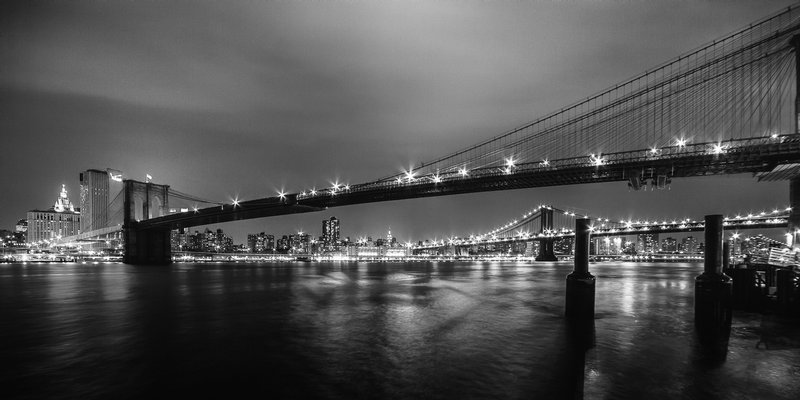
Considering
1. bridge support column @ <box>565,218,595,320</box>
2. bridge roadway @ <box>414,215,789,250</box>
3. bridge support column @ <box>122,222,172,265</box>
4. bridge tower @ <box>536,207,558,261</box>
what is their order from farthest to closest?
bridge tower @ <box>536,207,558,261</box> < bridge roadway @ <box>414,215,789,250</box> < bridge support column @ <box>122,222,172,265</box> < bridge support column @ <box>565,218,595,320</box>

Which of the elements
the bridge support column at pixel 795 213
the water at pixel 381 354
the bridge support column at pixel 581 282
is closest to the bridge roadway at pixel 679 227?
the bridge support column at pixel 795 213

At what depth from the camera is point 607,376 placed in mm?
8906

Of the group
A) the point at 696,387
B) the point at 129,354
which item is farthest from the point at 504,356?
the point at 129,354

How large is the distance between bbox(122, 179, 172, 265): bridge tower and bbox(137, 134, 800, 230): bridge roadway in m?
1.86

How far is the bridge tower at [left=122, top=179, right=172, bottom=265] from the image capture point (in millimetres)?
58531

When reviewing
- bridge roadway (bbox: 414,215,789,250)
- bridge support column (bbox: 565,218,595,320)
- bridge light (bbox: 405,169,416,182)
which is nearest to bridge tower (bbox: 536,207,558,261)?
bridge roadway (bbox: 414,215,789,250)

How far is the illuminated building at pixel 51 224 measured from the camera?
163 m

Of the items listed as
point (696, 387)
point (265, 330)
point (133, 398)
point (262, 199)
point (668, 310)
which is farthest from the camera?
point (262, 199)

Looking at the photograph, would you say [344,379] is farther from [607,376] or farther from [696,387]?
[696,387]

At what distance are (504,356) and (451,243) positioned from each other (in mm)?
102600

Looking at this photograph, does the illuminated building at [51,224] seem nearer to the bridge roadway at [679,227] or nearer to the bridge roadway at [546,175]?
the bridge roadway at [546,175]

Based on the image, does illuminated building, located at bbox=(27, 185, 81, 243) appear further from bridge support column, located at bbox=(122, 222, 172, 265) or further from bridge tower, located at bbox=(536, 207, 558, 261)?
bridge tower, located at bbox=(536, 207, 558, 261)

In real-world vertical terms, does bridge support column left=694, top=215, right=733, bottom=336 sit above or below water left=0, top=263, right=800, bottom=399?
above

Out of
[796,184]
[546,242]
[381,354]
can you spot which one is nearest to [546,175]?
[796,184]
